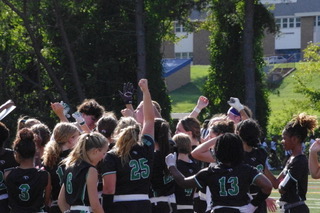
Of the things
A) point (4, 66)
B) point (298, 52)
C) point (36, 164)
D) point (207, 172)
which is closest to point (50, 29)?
point (4, 66)

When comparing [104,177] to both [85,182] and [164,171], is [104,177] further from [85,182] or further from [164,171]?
[164,171]

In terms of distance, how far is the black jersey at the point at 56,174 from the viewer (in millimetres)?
7656

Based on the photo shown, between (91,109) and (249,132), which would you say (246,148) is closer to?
(249,132)

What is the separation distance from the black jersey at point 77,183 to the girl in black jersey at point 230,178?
1108mm

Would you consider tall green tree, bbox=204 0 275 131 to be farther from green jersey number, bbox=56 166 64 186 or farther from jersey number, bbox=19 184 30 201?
jersey number, bbox=19 184 30 201

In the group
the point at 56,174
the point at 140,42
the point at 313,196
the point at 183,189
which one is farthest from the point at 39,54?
the point at 56,174

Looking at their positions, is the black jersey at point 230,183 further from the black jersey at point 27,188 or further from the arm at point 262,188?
the black jersey at point 27,188

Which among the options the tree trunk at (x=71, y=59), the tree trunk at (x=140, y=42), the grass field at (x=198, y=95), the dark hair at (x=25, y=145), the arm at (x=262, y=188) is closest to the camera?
the arm at (x=262, y=188)

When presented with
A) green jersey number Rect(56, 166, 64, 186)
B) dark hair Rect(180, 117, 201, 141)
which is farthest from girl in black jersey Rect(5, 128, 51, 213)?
dark hair Rect(180, 117, 201, 141)

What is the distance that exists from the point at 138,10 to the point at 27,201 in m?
19.7

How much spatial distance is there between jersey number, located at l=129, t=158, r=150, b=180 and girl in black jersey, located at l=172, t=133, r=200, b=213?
3.92 feet

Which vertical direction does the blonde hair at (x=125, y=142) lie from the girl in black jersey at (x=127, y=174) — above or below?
above

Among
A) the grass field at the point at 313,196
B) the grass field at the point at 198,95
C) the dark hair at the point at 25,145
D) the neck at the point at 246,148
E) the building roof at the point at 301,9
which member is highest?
the building roof at the point at 301,9

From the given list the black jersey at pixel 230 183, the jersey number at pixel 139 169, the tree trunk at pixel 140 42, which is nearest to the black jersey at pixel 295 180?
the black jersey at pixel 230 183
